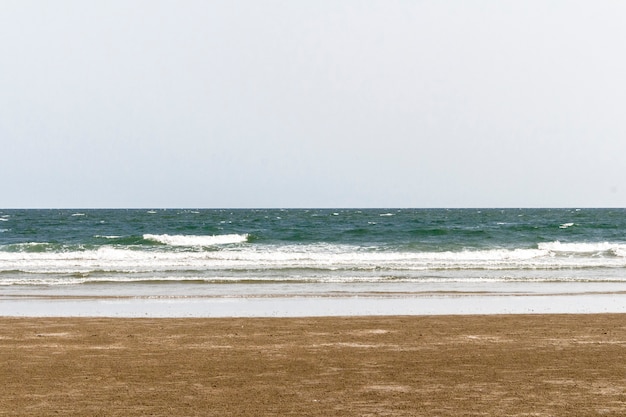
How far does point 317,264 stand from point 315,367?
21.3m

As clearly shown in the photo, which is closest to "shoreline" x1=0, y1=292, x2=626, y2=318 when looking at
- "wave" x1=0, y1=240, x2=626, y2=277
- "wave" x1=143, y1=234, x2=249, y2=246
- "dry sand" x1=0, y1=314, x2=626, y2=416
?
"dry sand" x1=0, y1=314, x2=626, y2=416

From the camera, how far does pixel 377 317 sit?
14.5 meters

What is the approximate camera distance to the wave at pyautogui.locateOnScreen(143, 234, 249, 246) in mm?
47094

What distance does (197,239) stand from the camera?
49.8 m

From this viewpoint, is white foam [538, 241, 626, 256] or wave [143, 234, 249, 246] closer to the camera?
white foam [538, 241, 626, 256]

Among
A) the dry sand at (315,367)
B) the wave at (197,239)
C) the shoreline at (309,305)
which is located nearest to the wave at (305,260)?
the wave at (197,239)

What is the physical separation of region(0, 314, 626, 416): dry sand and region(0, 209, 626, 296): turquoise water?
738 cm

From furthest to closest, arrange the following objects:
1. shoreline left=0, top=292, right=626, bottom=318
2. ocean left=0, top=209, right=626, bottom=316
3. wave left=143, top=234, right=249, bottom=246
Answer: wave left=143, top=234, right=249, bottom=246
ocean left=0, top=209, right=626, bottom=316
shoreline left=0, top=292, right=626, bottom=318

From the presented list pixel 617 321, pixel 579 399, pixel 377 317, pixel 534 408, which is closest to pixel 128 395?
pixel 534 408

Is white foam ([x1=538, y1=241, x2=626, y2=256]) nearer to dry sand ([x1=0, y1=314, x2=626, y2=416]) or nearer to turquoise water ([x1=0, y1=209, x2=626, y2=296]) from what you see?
turquoise water ([x1=0, y1=209, x2=626, y2=296])

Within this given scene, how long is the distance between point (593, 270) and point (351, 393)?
2263 centimetres

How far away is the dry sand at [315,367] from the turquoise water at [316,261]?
7.38 metres

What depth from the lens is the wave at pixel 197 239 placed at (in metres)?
47.1

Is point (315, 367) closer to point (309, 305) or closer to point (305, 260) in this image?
point (309, 305)
